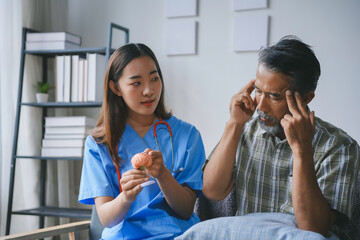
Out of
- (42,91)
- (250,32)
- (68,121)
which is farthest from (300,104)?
(42,91)

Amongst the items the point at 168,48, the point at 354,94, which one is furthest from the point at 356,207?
the point at 168,48

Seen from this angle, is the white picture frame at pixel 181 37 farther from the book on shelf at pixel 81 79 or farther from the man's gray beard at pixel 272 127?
the man's gray beard at pixel 272 127

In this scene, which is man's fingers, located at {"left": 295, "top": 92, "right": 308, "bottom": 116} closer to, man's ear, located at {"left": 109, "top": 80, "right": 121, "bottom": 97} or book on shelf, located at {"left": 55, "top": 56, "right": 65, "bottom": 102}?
man's ear, located at {"left": 109, "top": 80, "right": 121, "bottom": 97}

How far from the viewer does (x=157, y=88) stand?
162 centimetres

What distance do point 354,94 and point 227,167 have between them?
60.1 inches

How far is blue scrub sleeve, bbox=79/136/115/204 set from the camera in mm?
1582

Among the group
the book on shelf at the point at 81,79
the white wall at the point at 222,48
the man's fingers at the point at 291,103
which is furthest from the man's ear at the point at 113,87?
the white wall at the point at 222,48

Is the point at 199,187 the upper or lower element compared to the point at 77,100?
lower

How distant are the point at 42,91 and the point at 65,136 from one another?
0.36m

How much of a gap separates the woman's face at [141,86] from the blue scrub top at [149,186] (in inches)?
5.0

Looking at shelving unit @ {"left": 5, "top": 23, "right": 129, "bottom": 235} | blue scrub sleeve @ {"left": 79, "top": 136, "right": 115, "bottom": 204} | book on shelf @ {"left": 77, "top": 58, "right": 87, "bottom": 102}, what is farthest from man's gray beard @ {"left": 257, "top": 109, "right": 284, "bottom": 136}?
book on shelf @ {"left": 77, "top": 58, "right": 87, "bottom": 102}

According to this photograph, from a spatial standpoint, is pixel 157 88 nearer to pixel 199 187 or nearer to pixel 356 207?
pixel 199 187

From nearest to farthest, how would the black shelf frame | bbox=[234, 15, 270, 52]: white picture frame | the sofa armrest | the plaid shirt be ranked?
the plaid shirt
the sofa armrest
the black shelf frame
bbox=[234, 15, 270, 52]: white picture frame

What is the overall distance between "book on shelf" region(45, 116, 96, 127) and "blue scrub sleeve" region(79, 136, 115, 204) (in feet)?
4.03
